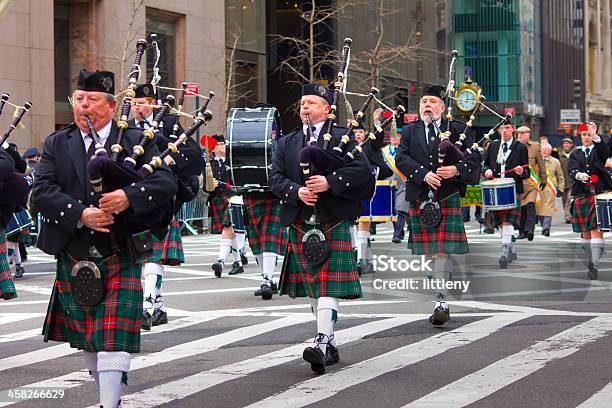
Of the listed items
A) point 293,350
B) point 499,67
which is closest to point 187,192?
point 293,350

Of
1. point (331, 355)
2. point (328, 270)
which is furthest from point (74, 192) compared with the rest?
point (331, 355)

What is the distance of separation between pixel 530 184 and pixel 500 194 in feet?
11.9

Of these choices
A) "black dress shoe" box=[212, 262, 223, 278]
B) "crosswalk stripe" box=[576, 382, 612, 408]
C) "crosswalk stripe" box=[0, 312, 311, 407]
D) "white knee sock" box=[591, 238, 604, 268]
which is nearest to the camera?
"crosswalk stripe" box=[576, 382, 612, 408]

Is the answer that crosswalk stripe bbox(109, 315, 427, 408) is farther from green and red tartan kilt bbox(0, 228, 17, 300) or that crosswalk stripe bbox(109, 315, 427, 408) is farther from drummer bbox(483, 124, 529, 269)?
drummer bbox(483, 124, 529, 269)

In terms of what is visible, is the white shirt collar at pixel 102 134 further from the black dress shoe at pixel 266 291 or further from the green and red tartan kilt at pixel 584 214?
the green and red tartan kilt at pixel 584 214

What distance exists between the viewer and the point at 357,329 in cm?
984

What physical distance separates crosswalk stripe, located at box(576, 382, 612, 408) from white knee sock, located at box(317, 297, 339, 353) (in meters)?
1.83

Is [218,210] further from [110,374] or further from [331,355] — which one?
[110,374]

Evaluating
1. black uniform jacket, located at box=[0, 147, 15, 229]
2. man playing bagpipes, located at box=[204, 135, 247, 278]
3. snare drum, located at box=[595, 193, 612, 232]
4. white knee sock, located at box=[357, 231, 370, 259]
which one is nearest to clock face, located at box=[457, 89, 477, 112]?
man playing bagpipes, located at box=[204, 135, 247, 278]

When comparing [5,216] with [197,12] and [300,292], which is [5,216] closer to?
[300,292]

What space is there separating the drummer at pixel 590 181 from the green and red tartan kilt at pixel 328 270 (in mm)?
6733

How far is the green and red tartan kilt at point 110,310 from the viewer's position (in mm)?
5977

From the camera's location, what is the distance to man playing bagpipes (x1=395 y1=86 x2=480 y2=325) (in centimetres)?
1012

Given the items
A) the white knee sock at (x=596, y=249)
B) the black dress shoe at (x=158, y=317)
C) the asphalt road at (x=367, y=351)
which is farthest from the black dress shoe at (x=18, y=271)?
the white knee sock at (x=596, y=249)
